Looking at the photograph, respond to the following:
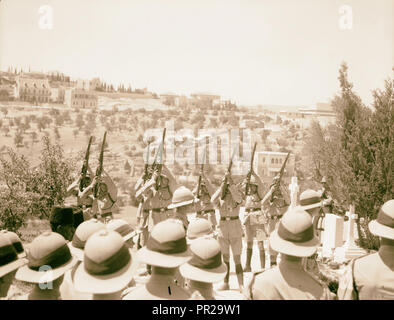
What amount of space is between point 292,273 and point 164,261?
1.15 m

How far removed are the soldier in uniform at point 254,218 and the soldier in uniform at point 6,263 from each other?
6469 millimetres

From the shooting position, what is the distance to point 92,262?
300cm

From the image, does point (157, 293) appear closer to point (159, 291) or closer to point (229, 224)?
point (159, 291)

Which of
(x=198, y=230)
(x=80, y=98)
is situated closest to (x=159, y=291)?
(x=198, y=230)

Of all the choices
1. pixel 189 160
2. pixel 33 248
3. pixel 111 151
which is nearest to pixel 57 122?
pixel 111 151

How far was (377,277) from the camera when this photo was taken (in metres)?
3.60

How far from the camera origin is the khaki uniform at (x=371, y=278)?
3574 mm

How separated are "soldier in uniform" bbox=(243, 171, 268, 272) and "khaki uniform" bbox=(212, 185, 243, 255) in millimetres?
996

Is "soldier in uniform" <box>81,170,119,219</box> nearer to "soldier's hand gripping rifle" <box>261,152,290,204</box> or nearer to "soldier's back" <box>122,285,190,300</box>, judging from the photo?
"soldier's hand gripping rifle" <box>261,152,290,204</box>

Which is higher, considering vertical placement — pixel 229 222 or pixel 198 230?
pixel 198 230

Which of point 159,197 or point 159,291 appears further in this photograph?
point 159,197

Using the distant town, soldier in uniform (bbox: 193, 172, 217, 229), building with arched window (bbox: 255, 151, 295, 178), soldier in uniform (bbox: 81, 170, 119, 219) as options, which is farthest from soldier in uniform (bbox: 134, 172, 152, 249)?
building with arched window (bbox: 255, 151, 295, 178)

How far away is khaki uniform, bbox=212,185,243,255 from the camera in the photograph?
27.4 ft
